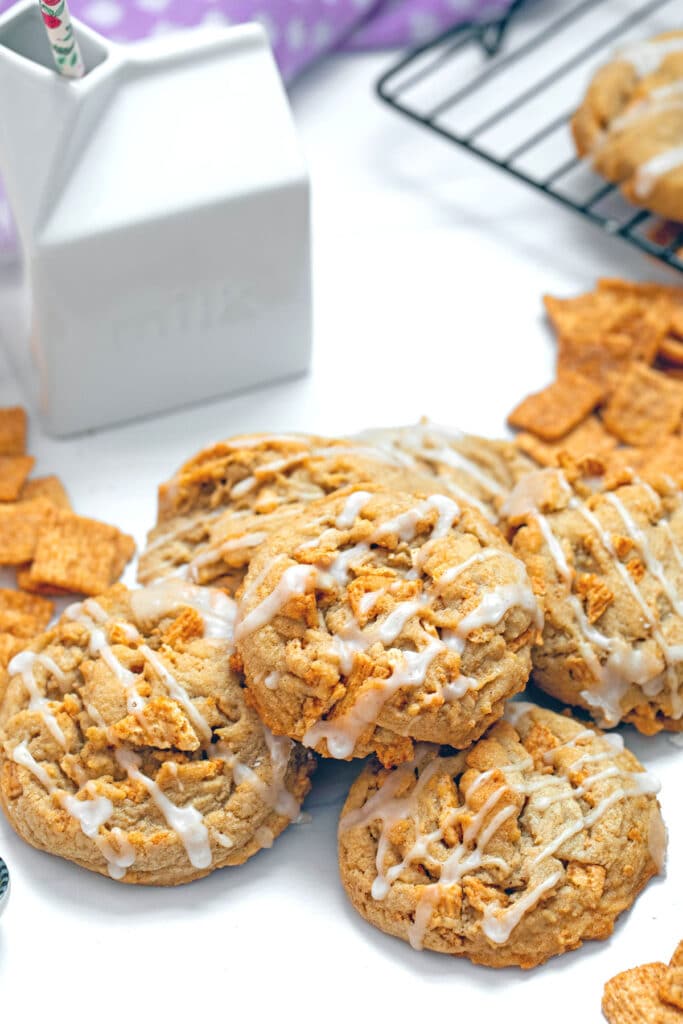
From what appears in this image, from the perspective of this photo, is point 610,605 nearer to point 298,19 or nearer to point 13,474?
point 13,474

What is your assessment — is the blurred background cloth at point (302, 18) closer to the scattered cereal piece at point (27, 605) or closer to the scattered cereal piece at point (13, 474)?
the scattered cereal piece at point (13, 474)

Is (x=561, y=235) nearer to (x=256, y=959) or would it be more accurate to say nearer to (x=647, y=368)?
(x=647, y=368)

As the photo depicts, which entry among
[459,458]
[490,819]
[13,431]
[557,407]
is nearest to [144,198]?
[13,431]

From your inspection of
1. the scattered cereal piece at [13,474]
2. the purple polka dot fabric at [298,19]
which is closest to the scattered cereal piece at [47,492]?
the scattered cereal piece at [13,474]

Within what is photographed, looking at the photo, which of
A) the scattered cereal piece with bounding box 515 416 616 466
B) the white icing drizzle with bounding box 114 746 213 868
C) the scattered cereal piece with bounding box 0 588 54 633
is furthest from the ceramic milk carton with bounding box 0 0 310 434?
the white icing drizzle with bounding box 114 746 213 868

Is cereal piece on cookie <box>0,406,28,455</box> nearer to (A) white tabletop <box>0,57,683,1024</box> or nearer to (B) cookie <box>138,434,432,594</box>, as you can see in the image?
(A) white tabletop <box>0,57,683,1024</box>
